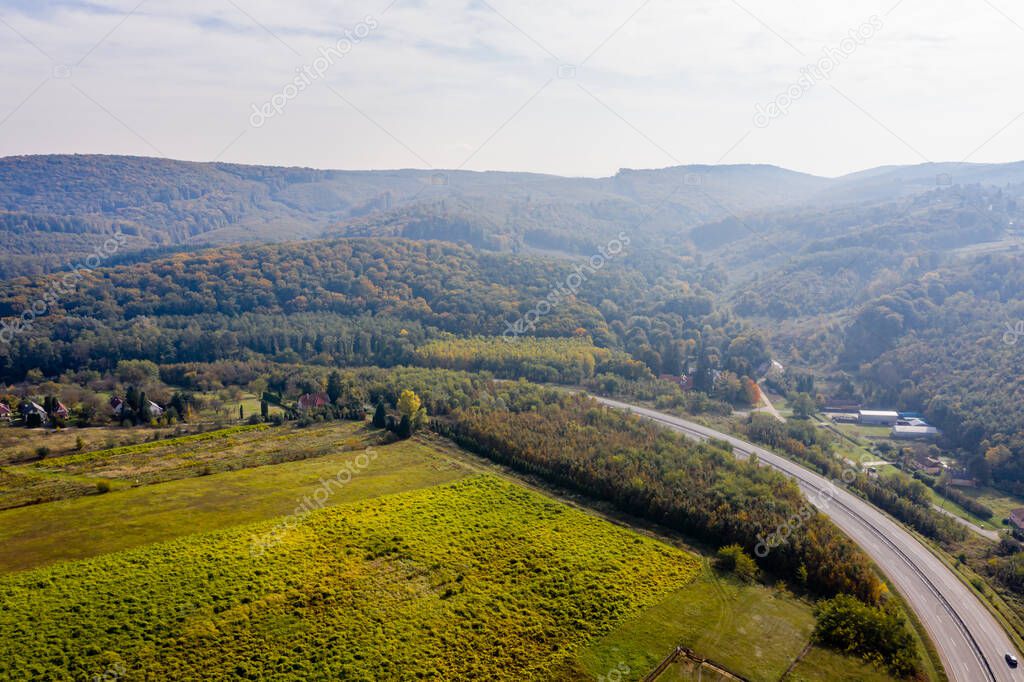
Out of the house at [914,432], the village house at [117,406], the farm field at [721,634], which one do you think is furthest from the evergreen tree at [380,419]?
the house at [914,432]

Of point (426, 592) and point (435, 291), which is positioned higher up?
point (435, 291)

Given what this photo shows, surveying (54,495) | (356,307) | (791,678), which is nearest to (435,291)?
(356,307)

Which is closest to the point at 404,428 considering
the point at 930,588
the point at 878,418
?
the point at 930,588

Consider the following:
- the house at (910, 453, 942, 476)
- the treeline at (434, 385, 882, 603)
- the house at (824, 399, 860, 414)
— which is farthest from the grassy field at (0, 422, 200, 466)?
the house at (824, 399, 860, 414)

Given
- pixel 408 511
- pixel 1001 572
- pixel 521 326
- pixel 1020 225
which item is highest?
pixel 1020 225

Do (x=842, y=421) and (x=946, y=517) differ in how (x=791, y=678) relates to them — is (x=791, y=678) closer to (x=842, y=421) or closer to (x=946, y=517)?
(x=946, y=517)

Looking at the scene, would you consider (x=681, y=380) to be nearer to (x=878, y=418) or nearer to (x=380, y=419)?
(x=878, y=418)

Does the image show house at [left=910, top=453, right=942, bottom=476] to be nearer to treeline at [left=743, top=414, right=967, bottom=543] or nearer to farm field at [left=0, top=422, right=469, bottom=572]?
treeline at [left=743, top=414, right=967, bottom=543]
